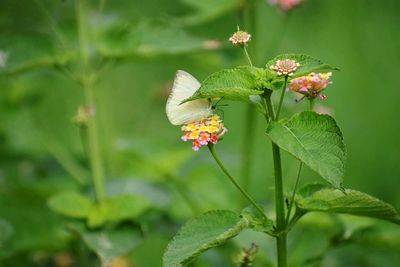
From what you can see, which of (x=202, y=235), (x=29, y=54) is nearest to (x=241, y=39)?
(x=202, y=235)

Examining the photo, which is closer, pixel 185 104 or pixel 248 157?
pixel 185 104

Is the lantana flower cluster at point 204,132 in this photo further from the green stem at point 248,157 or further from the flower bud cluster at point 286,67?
the green stem at point 248,157

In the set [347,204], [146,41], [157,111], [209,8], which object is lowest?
[347,204]

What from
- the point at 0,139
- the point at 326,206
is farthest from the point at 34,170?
the point at 326,206

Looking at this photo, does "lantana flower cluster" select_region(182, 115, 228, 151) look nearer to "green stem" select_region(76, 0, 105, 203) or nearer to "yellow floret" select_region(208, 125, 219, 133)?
"yellow floret" select_region(208, 125, 219, 133)

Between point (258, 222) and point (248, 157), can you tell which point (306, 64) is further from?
point (248, 157)

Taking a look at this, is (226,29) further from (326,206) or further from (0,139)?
(326,206)

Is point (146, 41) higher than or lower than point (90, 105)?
higher

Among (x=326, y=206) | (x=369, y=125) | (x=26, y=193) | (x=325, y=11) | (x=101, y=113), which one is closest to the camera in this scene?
(x=326, y=206)
